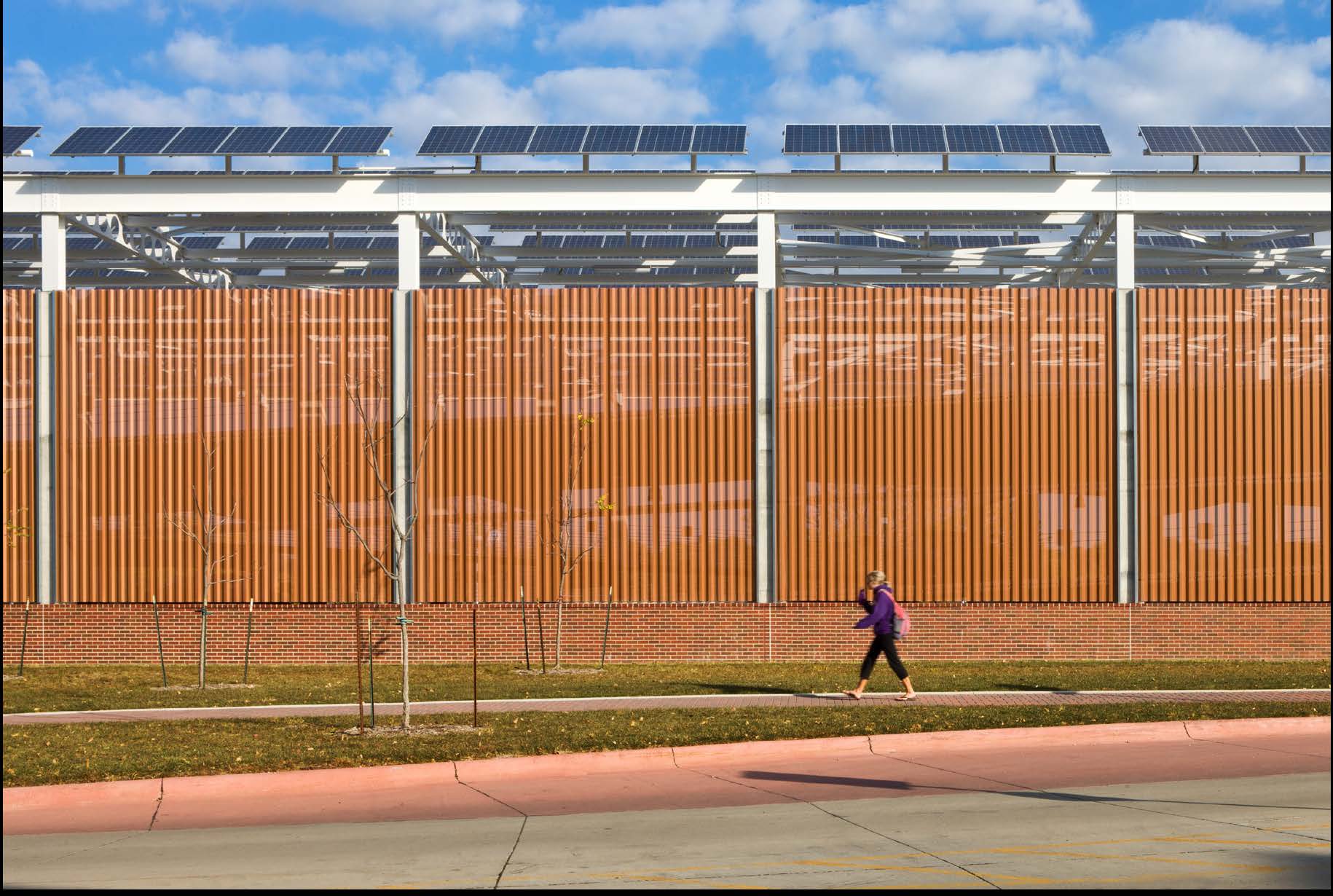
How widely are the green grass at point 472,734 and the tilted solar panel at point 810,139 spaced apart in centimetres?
1194

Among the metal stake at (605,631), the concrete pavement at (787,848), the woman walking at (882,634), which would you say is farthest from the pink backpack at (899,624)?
the metal stake at (605,631)

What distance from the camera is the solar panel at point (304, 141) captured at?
2523cm

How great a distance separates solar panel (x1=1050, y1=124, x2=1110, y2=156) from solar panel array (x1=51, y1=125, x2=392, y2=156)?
11.9 m

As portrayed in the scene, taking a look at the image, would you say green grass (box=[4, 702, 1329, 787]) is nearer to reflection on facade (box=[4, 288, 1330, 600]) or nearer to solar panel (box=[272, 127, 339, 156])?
reflection on facade (box=[4, 288, 1330, 600])

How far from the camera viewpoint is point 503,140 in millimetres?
26062

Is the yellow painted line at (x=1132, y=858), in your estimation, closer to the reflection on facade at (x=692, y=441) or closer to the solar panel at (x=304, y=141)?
the reflection on facade at (x=692, y=441)

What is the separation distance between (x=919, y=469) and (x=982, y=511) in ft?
4.36

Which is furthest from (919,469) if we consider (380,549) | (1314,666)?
(380,549)

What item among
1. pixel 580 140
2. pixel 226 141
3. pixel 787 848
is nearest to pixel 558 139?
pixel 580 140

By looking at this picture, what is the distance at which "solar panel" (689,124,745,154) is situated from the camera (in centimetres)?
2570

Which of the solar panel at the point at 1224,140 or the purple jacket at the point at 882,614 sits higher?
the solar panel at the point at 1224,140

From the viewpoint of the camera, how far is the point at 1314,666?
23.2 meters

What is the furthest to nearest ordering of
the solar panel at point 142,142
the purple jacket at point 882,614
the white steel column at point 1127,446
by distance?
the solar panel at point 142,142 → the white steel column at point 1127,446 → the purple jacket at point 882,614

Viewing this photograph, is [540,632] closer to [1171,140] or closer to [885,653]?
[885,653]
